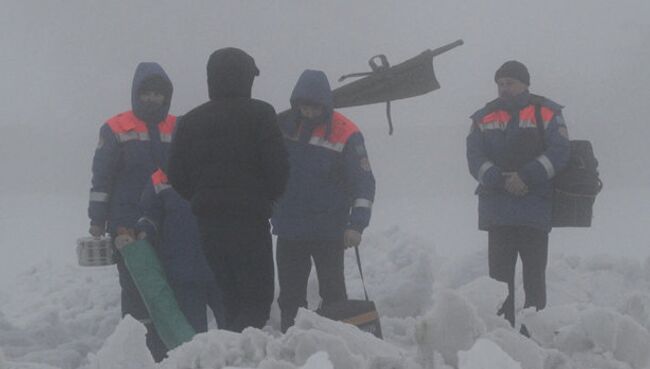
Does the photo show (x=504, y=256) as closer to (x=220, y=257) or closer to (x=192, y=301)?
(x=192, y=301)

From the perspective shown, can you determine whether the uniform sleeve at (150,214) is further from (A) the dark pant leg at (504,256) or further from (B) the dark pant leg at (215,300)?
(A) the dark pant leg at (504,256)

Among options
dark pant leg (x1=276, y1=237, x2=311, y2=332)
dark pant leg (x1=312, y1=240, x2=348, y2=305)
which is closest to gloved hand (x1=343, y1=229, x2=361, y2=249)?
dark pant leg (x1=312, y1=240, x2=348, y2=305)

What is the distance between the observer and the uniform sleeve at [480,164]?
21.6 ft

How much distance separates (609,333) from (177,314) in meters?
3.40

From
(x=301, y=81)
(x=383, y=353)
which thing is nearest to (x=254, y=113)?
(x=301, y=81)

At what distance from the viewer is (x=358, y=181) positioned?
6.41m

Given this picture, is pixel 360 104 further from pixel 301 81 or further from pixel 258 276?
pixel 258 276

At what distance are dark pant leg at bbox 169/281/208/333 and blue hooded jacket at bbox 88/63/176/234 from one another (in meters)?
0.52

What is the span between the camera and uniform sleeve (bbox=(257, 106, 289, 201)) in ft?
16.4

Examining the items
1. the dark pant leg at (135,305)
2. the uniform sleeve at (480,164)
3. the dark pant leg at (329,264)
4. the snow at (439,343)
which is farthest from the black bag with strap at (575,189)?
the dark pant leg at (135,305)

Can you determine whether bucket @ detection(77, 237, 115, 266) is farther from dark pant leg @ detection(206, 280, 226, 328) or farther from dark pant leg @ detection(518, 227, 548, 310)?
dark pant leg @ detection(518, 227, 548, 310)

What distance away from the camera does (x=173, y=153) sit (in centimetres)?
520

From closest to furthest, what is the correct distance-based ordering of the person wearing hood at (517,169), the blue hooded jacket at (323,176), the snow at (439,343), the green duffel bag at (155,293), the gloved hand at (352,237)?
1. the snow at (439,343)
2. the green duffel bag at (155,293)
3. the gloved hand at (352,237)
4. the blue hooded jacket at (323,176)
5. the person wearing hood at (517,169)

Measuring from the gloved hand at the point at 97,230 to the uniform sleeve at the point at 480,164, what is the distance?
2485 millimetres
